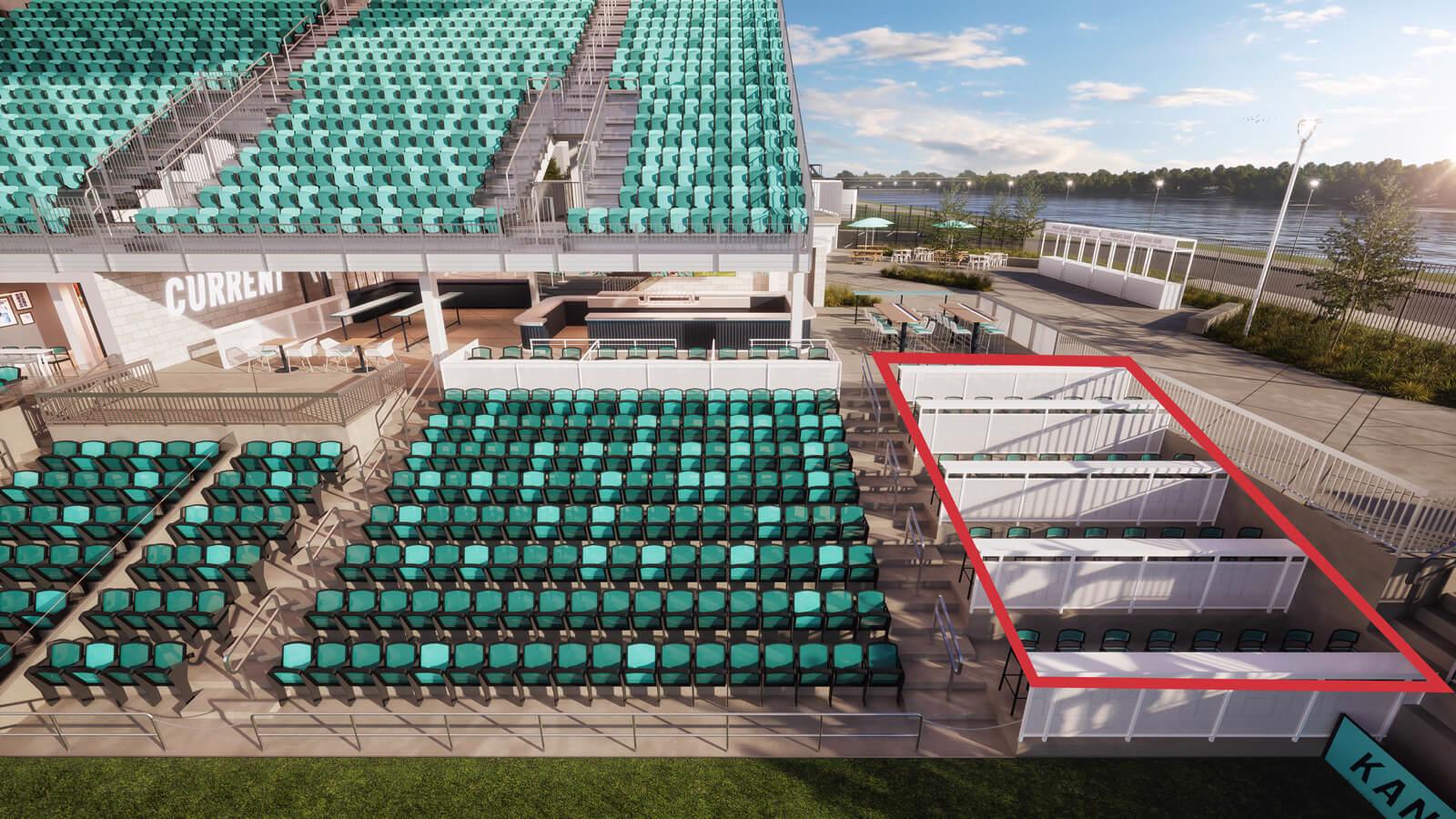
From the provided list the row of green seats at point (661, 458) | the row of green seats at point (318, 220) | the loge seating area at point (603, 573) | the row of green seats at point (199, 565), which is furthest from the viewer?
the row of green seats at point (318, 220)

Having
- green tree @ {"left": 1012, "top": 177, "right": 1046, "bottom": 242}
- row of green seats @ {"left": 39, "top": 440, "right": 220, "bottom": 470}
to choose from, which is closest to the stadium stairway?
row of green seats @ {"left": 39, "top": 440, "right": 220, "bottom": 470}

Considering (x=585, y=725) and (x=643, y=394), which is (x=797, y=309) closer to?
(x=643, y=394)

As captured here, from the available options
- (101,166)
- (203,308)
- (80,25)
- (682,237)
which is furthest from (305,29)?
(682,237)

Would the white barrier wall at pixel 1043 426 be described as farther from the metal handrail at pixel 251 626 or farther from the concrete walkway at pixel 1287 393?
the metal handrail at pixel 251 626

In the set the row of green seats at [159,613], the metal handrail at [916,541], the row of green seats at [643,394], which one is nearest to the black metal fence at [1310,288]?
the row of green seats at [643,394]

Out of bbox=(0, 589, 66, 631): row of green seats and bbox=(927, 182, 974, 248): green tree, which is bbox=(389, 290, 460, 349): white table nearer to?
bbox=(0, 589, 66, 631): row of green seats

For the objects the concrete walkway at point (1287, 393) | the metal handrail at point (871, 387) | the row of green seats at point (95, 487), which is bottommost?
the row of green seats at point (95, 487)

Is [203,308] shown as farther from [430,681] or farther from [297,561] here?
[430,681]
